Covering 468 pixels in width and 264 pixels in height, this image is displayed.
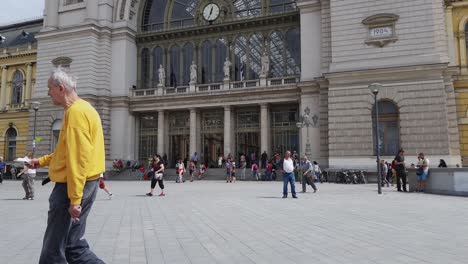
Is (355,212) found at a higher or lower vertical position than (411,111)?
lower

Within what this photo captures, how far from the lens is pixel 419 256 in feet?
19.5

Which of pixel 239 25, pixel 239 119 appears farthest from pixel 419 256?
pixel 239 25

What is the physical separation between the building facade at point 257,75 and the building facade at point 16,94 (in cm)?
712

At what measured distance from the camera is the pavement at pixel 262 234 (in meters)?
6.09

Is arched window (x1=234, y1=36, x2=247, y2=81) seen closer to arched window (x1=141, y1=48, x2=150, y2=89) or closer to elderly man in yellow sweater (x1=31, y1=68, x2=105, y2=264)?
arched window (x1=141, y1=48, x2=150, y2=89)

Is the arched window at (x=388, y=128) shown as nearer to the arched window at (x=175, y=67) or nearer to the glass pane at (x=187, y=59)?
the glass pane at (x=187, y=59)

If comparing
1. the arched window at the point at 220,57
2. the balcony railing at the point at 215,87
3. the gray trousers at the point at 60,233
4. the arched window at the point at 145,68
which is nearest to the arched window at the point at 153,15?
the arched window at the point at 145,68

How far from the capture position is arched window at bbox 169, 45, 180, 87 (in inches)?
1582

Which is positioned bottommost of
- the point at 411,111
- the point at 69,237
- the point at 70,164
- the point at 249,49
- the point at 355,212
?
the point at 355,212

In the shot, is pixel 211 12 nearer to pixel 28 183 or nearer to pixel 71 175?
pixel 28 183

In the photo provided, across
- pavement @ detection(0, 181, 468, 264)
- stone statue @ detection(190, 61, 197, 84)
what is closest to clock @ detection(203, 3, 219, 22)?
stone statue @ detection(190, 61, 197, 84)

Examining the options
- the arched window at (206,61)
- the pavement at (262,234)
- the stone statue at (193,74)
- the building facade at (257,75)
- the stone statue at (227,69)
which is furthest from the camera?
the arched window at (206,61)

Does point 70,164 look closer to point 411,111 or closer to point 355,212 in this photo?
point 355,212

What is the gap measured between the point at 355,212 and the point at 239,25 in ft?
95.6
